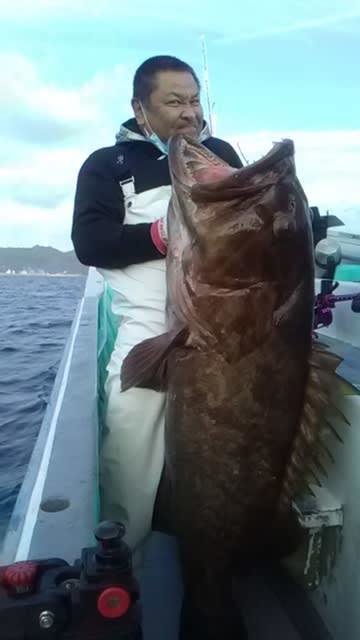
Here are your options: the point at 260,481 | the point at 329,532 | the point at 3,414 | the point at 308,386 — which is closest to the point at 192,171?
the point at 308,386

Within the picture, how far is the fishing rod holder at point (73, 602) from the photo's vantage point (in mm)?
1534

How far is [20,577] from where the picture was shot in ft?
5.23

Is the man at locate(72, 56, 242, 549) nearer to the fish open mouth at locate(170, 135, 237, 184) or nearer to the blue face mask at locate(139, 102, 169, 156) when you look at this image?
the blue face mask at locate(139, 102, 169, 156)

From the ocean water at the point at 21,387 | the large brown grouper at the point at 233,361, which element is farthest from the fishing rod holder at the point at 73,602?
the ocean water at the point at 21,387

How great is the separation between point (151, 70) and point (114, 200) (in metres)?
0.57

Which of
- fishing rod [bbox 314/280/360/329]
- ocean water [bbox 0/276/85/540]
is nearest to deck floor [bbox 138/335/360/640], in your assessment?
fishing rod [bbox 314/280/360/329]

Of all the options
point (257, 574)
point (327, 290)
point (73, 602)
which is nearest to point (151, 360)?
point (73, 602)

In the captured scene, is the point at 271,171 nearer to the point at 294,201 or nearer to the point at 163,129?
the point at 294,201

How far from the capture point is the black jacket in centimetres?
271

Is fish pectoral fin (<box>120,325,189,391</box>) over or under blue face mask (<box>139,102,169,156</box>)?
under

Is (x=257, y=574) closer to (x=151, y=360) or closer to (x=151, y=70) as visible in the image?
(x=151, y=360)

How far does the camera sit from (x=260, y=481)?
250cm

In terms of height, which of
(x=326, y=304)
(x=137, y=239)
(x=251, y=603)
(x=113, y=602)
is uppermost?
(x=137, y=239)

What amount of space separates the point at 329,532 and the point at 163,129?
1.86 m
